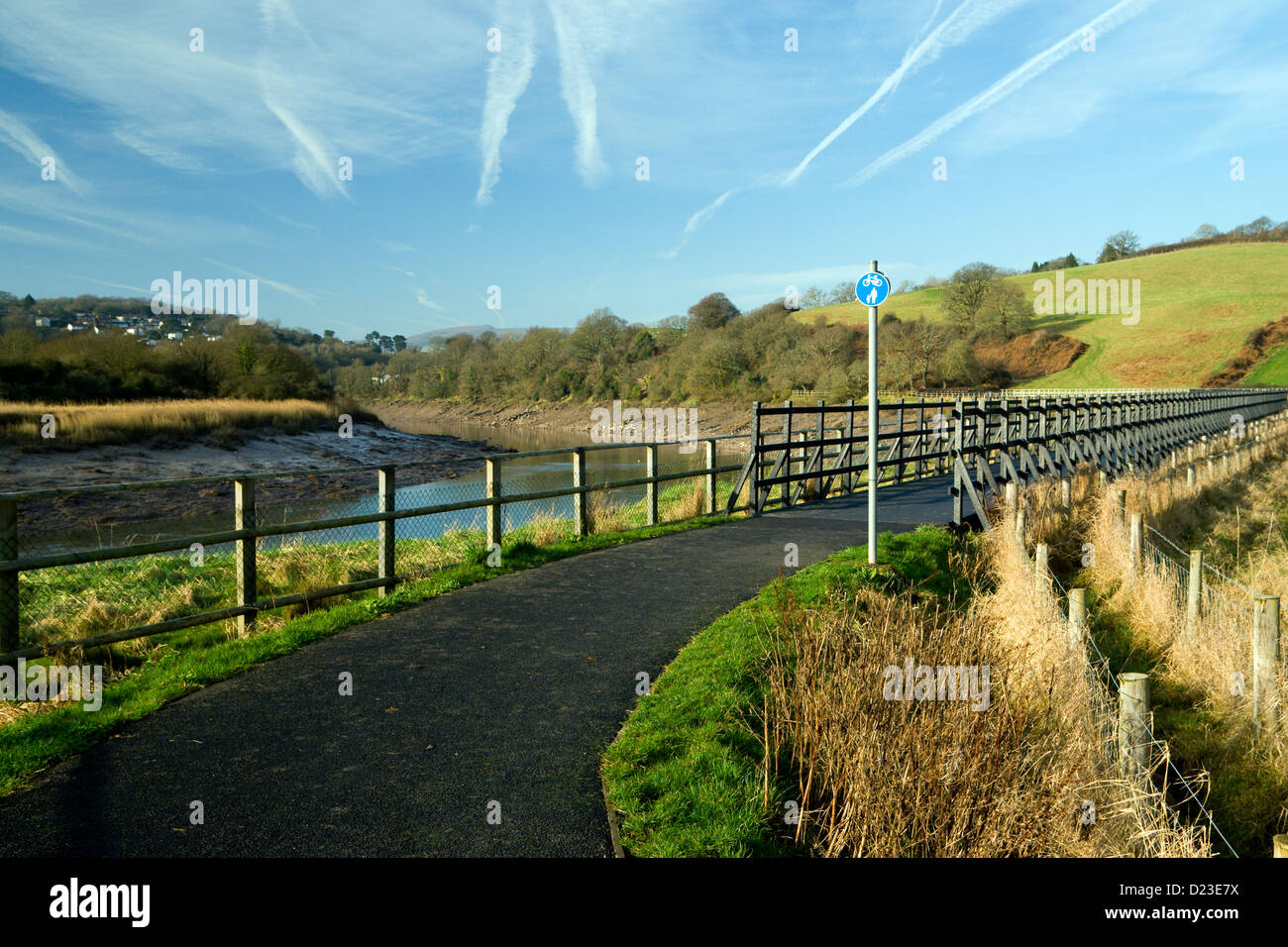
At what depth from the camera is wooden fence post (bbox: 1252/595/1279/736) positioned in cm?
643

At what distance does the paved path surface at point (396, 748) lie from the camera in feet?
12.4

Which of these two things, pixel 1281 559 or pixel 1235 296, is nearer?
pixel 1281 559

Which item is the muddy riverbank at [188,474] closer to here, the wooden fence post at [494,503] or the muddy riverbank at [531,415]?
the wooden fence post at [494,503]

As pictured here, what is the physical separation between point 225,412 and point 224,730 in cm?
3450

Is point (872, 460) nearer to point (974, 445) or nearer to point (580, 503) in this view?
point (580, 503)

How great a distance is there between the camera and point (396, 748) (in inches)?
188

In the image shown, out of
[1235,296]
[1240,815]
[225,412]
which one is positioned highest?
[1235,296]

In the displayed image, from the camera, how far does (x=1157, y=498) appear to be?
1939 centimetres

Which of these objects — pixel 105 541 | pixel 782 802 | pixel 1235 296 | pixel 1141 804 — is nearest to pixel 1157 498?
pixel 1141 804

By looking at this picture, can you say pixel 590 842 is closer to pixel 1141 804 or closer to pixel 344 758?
pixel 344 758

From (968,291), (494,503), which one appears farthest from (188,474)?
(968,291)

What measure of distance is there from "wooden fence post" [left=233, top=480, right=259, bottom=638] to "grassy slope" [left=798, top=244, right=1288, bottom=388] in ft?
236

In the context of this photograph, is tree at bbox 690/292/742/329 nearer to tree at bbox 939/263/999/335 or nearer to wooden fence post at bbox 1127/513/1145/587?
tree at bbox 939/263/999/335

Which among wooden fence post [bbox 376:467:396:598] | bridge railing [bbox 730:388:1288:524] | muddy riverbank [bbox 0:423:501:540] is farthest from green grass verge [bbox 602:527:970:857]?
muddy riverbank [bbox 0:423:501:540]
